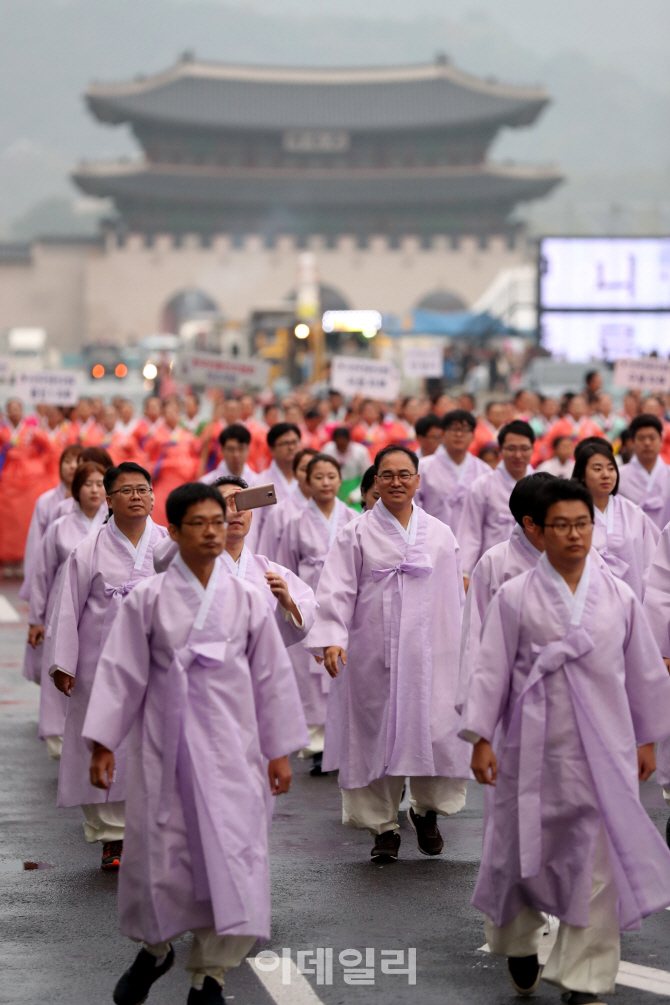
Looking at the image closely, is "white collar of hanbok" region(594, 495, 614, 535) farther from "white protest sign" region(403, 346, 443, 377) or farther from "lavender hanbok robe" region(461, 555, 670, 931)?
"white protest sign" region(403, 346, 443, 377)

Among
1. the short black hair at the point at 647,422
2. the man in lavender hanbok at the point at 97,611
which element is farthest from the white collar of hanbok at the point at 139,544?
the short black hair at the point at 647,422

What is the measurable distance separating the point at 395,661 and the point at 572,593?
5.18 feet

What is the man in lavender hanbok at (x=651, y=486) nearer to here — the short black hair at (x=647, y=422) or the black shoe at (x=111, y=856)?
the short black hair at (x=647, y=422)

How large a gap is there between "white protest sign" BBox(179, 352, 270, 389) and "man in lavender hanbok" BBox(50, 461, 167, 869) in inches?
300

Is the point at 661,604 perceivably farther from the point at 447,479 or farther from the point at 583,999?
the point at 447,479

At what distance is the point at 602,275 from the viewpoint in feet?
70.8

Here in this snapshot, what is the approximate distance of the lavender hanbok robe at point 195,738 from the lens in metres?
3.90

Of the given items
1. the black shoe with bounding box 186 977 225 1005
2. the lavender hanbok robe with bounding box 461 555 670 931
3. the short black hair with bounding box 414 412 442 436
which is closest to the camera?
→ the black shoe with bounding box 186 977 225 1005

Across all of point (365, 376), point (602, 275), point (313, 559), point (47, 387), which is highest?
point (602, 275)

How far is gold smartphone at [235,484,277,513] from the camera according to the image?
441 centimetres

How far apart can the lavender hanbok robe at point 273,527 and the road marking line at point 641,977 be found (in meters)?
3.70

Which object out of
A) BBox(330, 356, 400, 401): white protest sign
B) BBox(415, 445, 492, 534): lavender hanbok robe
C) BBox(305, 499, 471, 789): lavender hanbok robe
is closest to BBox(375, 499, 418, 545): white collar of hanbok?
BBox(305, 499, 471, 789): lavender hanbok robe

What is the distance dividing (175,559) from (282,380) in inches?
1177

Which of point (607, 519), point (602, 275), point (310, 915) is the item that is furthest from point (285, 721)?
point (602, 275)
